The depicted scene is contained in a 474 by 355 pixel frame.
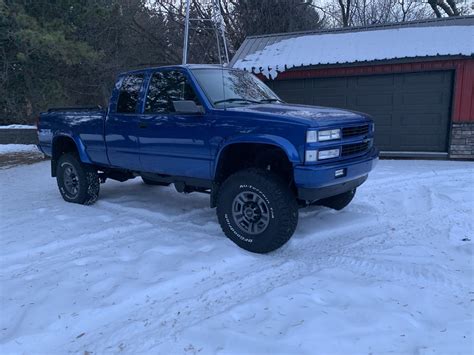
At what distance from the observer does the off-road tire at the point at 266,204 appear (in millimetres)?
4234

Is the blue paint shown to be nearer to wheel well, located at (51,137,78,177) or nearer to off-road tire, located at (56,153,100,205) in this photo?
off-road tire, located at (56,153,100,205)

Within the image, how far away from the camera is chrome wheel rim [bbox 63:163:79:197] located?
21.8 ft

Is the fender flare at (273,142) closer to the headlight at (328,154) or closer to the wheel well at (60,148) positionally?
the headlight at (328,154)

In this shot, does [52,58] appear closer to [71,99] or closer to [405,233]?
[71,99]

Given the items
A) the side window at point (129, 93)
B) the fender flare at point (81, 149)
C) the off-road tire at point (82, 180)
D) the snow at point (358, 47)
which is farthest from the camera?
the snow at point (358, 47)

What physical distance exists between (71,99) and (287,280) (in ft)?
47.0

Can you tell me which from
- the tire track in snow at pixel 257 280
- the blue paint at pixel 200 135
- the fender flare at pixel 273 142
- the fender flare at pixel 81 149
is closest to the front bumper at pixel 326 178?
the blue paint at pixel 200 135

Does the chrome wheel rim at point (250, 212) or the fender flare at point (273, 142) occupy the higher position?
the fender flare at point (273, 142)

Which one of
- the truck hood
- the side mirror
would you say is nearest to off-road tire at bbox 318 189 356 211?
the truck hood

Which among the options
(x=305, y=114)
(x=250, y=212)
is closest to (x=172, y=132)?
(x=250, y=212)

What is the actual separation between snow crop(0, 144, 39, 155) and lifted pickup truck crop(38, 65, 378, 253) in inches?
365

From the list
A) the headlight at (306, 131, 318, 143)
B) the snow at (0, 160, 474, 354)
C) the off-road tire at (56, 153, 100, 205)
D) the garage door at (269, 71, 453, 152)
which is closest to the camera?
the snow at (0, 160, 474, 354)

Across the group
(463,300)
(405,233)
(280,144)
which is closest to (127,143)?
(280,144)

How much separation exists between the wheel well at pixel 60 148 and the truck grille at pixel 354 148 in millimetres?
4552
